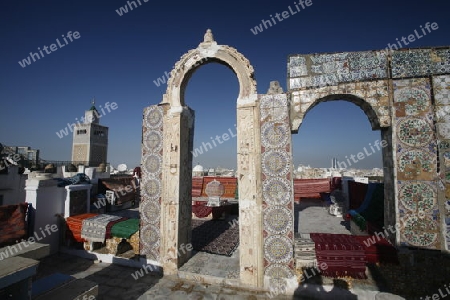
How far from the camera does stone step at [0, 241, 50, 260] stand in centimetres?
246

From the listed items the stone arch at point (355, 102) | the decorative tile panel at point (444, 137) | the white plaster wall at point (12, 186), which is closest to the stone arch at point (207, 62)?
the stone arch at point (355, 102)

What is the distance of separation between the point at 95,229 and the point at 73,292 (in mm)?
2704

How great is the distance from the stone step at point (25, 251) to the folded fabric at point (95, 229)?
8.06 ft

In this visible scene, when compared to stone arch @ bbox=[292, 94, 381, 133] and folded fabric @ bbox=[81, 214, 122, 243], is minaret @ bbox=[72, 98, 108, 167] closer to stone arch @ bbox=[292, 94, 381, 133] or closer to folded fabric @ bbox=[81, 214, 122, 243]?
folded fabric @ bbox=[81, 214, 122, 243]

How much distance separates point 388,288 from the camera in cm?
359

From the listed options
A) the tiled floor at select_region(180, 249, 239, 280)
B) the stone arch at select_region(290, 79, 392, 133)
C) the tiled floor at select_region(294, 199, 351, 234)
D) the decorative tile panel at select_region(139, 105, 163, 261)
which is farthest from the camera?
the tiled floor at select_region(294, 199, 351, 234)

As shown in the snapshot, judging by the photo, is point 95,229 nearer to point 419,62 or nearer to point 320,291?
point 320,291

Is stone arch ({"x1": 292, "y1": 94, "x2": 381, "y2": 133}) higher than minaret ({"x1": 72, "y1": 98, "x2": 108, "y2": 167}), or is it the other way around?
minaret ({"x1": 72, "y1": 98, "x2": 108, "y2": 167})

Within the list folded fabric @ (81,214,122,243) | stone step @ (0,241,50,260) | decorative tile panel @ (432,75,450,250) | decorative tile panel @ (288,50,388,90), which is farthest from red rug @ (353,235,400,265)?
folded fabric @ (81,214,122,243)

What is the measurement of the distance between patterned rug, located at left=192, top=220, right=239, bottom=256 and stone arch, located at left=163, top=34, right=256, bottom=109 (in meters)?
3.64

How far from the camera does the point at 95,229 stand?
5.36 metres

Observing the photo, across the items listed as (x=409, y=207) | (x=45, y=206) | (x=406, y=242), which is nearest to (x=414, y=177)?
(x=409, y=207)

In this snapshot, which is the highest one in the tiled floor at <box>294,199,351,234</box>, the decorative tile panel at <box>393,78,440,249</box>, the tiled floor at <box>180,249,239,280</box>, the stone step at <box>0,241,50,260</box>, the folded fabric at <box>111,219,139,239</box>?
the decorative tile panel at <box>393,78,440,249</box>

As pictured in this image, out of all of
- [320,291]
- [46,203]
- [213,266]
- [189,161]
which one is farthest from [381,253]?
[46,203]
